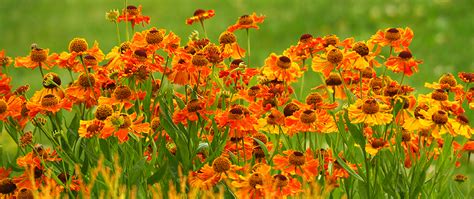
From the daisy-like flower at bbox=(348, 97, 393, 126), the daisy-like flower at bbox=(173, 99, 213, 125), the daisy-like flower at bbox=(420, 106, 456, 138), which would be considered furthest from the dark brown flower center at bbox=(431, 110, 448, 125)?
the daisy-like flower at bbox=(173, 99, 213, 125)

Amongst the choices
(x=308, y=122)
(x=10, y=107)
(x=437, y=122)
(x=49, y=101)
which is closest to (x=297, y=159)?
(x=308, y=122)

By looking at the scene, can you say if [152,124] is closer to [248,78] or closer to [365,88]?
[248,78]

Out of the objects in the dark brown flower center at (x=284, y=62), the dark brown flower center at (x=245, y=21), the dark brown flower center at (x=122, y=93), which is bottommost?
the dark brown flower center at (x=122, y=93)

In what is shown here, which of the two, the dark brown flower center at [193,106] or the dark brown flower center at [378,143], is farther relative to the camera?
the dark brown flower center at [193,106]

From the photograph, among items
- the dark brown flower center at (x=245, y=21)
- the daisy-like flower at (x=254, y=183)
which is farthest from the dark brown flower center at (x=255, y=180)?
the dark brown flower center at (x=245, y=21)

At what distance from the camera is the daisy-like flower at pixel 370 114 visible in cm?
286

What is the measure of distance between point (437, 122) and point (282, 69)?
66 centimetres

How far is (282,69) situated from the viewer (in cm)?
321

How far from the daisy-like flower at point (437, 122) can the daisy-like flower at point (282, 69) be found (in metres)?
0.55

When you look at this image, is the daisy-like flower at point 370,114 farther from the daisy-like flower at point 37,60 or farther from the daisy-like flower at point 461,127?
the daisy-like flower at point 37,60

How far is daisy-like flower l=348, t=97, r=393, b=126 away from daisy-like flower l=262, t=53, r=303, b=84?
0.38 m

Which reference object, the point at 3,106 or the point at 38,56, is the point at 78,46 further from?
the point at 3,106

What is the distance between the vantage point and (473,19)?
828 cm

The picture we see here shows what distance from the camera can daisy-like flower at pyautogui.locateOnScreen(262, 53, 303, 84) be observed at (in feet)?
10.5
